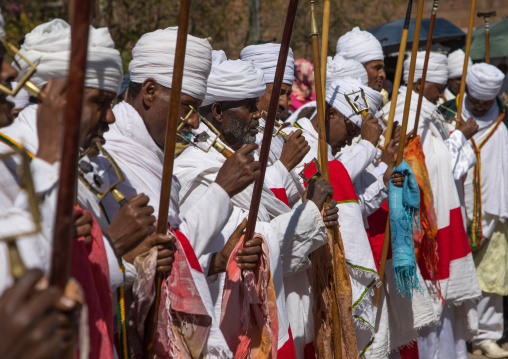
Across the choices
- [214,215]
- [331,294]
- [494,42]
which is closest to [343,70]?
[331,294]

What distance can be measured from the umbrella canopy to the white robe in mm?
6107

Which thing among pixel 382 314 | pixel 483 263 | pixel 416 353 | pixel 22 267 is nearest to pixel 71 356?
pixel 22 267

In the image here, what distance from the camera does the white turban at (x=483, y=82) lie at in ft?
23.9

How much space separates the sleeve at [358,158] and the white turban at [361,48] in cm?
163

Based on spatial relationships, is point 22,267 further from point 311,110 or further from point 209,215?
point 311,110

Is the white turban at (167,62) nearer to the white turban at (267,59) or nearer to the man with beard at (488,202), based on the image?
the white turban at (267,59)

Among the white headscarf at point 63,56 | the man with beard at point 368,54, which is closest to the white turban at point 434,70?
the man with beard at point 368,54

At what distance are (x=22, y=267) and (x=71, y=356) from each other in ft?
0.85

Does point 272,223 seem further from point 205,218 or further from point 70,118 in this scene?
point 70,118

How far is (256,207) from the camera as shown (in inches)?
122

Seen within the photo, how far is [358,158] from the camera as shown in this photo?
4.96 meters

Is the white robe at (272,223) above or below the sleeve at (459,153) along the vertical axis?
above

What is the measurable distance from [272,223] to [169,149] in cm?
131

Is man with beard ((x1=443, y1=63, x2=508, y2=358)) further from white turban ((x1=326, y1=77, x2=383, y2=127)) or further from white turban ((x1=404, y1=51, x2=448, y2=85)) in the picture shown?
white turban ((x1=326, y1=77, x2=383, y2=127))
